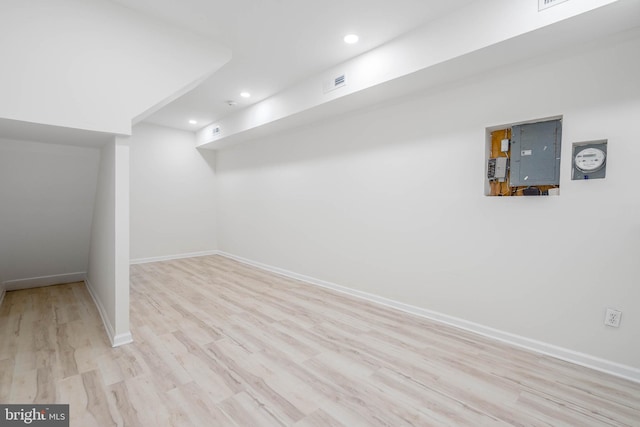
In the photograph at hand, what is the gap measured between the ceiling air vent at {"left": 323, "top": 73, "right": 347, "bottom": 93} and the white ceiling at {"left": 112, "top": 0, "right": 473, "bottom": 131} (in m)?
0.17

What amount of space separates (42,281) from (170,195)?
8.19 ft

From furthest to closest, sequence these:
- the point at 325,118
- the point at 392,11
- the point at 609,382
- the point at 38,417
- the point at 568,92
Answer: the point at 325,118, the point at 392,11, the point at 568,92, the point at 609,382, the point at 38,417

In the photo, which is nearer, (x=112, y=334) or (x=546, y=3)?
(x=546, y=3)

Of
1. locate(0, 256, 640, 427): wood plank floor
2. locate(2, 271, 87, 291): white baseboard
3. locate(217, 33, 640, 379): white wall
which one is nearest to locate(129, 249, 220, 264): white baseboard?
locate(2, 271, 87, 291): white baseboard

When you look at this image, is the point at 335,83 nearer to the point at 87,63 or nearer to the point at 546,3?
the point at 546,3

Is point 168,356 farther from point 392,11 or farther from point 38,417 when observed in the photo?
point 392,11

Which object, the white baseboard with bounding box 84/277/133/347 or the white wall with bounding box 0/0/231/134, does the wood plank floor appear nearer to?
the white baseboard with bounding box 84/277/133/347

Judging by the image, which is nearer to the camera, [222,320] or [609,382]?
[609,382]

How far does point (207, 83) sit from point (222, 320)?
306 cm

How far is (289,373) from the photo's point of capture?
2119mm

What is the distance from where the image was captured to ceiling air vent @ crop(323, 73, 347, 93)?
330cm

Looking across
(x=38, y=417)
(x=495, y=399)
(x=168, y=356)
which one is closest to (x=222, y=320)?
(x=168, y=356)

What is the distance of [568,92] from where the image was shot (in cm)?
228

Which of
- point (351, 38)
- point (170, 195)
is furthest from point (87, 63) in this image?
point (170, 195)
